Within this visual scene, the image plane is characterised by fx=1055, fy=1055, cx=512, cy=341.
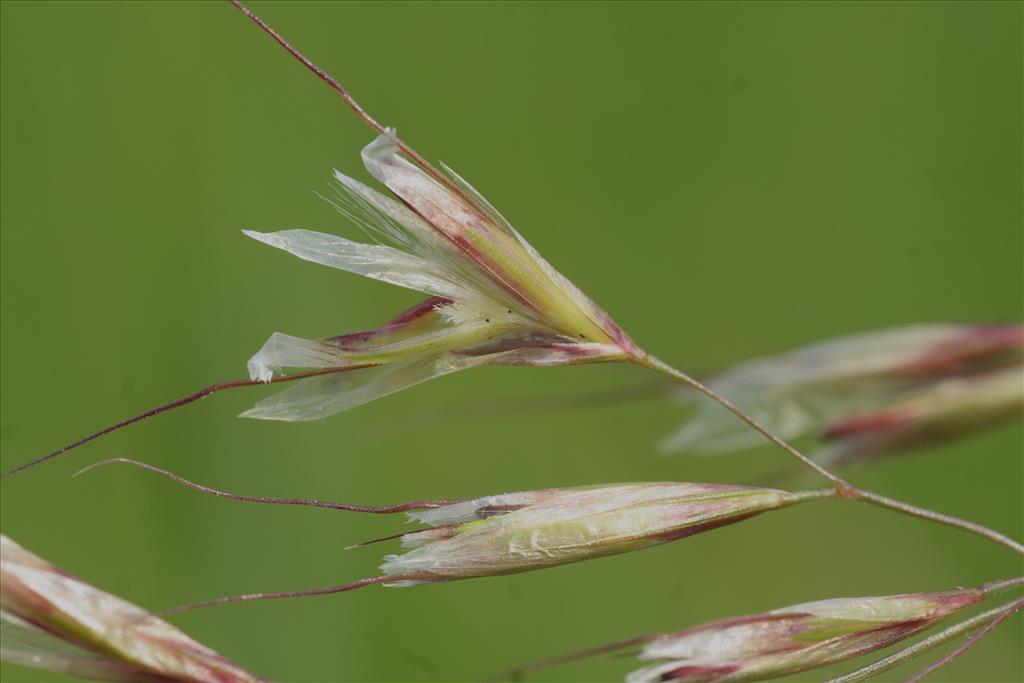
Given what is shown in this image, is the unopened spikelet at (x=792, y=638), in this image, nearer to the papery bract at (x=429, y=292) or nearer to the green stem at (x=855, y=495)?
the green stem at (x=855, y=495)

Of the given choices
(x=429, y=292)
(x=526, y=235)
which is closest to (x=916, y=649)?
(x=429, y=292)

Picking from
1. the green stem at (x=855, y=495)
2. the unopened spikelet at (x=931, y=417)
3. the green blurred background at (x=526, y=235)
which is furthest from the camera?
the green blurred background at (x=526, y=235)

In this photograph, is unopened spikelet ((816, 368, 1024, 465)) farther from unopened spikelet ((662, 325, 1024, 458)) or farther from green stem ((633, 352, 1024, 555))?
green stem ((633, 352, 1024, 555))

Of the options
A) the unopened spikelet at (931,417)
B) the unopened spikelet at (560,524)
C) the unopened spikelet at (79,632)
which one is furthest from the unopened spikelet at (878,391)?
the unopened spikelet at (79,632)

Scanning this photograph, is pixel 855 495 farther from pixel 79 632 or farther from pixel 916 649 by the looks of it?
pixel 79 632

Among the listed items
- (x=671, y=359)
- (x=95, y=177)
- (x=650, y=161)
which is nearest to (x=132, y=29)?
(x=95, y=177)
